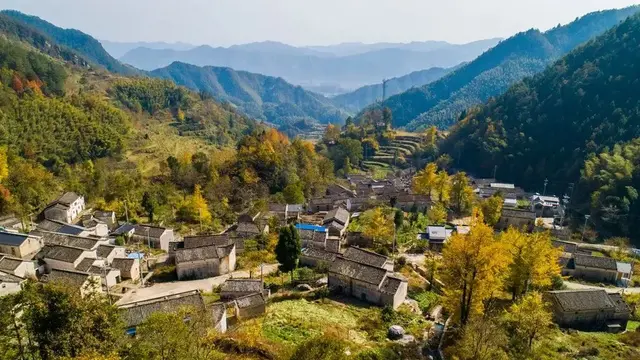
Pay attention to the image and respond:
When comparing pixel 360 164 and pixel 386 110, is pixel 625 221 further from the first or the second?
pixel 386 110

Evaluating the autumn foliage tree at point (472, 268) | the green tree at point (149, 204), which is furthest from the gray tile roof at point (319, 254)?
the green tree at point (149, 204)

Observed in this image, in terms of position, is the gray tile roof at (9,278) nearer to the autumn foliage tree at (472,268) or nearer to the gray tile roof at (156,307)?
the gray tile roof at (156,307)

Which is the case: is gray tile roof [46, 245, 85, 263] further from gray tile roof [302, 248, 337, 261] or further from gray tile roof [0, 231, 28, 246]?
gray tile roof [302, 248, 337, 261]

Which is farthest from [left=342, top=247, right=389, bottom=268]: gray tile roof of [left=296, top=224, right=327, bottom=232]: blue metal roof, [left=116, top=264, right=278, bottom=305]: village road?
[left=296, top=224, right=327, bottom=232]: blue metal roof

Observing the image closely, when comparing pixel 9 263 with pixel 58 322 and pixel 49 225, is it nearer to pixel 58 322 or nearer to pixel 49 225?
pixel 49 225

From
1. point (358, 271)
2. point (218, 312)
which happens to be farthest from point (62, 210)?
point (358, 271)

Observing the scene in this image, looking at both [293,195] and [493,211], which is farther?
[293,195]
